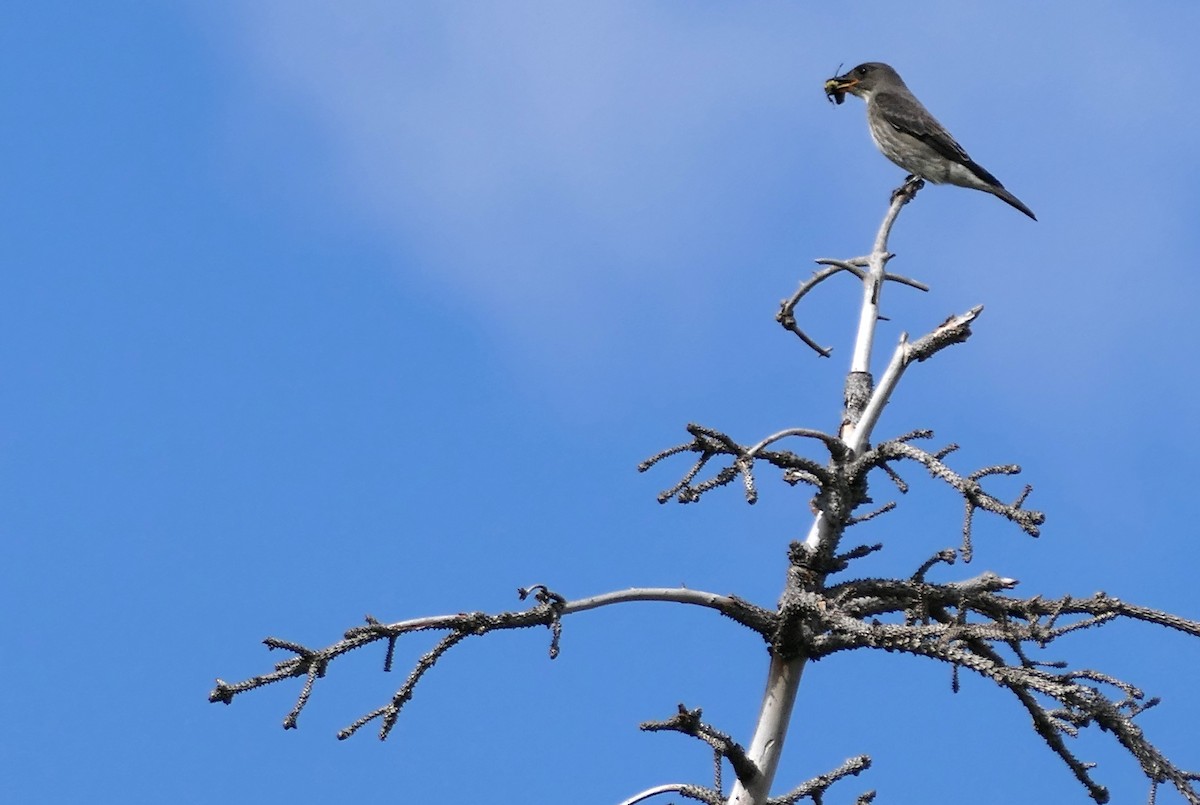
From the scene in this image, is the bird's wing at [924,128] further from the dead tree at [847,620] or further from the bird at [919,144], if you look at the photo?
the dead tree at [847,620]

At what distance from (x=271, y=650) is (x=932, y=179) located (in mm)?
10563

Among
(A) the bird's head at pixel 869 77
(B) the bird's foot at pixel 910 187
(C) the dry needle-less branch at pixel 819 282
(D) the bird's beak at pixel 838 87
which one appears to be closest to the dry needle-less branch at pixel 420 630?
(C) the dry needle-less branch at pixel 819 282

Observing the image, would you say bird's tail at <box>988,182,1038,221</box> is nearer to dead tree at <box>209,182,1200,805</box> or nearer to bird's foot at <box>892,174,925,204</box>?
bird's foot at <box>892,174,925,204</box>

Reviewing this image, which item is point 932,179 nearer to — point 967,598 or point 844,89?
point 844,89

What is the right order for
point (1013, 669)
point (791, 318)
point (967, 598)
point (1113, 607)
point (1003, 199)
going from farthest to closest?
1. point (1003, 199)
2. point (791, 318)
3. point (967, 598)
4. point (1113, 607)
5. point (1013, 669)

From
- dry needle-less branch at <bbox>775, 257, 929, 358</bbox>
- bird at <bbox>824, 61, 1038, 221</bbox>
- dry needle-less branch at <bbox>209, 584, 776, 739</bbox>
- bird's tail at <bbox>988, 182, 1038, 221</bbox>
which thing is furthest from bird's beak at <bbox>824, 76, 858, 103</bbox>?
dry needle-less branch at <bbox>209, 584, 776, 739</bbox>

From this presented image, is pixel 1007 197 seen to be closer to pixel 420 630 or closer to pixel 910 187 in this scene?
pixel 910 187

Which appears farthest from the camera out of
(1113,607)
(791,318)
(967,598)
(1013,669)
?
(791,318)

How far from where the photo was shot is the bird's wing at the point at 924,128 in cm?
1478

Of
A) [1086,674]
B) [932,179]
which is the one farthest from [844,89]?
[1086,674]

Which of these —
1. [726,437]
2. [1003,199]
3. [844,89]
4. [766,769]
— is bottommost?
[766,769]

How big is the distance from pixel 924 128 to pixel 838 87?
106 centimetres

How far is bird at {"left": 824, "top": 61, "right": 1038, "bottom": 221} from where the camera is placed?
48.2ft

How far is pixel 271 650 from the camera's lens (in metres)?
6.25
